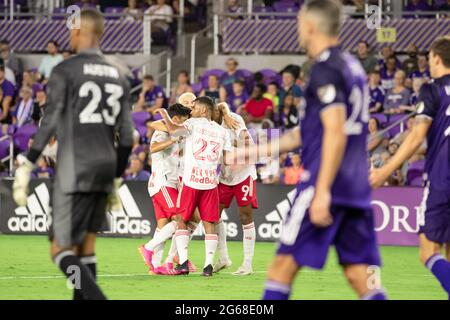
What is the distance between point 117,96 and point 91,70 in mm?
307

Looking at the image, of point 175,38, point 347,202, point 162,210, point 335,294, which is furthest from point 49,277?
point 175,38

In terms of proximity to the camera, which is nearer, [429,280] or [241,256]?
[429,280]

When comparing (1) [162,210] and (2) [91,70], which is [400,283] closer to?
(1) [162,210]

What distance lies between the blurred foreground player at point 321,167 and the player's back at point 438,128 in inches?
88.0

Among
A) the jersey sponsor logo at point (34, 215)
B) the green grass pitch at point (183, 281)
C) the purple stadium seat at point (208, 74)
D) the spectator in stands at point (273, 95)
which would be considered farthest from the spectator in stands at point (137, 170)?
the purple stadium seat at point (208, 74)

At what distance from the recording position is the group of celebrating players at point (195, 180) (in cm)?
1427

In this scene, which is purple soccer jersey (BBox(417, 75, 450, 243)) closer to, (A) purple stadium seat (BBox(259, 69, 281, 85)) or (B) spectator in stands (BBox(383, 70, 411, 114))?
(B) spectator in stands (BBox(383, 70, 411, 114))

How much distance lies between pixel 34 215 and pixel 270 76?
7072 millimetres

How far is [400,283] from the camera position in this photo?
14.0 m

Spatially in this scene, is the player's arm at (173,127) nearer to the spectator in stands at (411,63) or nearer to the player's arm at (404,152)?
the player's arm at (404,152)

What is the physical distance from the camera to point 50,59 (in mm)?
28297

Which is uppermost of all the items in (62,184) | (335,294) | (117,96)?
(117,96)

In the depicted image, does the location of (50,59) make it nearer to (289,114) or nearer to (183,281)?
(289,114)

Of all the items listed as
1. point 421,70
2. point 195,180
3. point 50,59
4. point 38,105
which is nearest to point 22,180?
point 195,180
